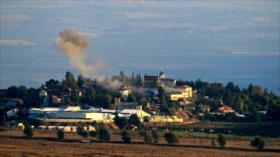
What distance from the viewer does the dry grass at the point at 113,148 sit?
6619cm

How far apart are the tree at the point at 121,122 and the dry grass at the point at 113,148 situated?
9079 millimetres

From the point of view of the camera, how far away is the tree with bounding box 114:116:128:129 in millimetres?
89312

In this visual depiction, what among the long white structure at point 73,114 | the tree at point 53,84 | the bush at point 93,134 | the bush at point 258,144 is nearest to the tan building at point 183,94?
the tree at point 53,84

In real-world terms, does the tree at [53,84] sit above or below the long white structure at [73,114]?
above

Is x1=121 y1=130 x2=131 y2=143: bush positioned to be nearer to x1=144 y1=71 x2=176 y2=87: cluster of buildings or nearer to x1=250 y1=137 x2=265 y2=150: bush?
x1=250 y1=137 x2=265 y2=150: bush

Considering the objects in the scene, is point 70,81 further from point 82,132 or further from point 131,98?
point 82,132

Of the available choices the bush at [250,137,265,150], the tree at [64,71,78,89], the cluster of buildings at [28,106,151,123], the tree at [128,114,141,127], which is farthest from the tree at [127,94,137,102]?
the bush at [250,137,265,150]

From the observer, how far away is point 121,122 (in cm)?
9006

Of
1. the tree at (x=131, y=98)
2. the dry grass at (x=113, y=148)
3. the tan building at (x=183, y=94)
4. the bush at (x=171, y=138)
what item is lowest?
the dry grass at (x=113, y=148)

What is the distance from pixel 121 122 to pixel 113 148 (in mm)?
19768

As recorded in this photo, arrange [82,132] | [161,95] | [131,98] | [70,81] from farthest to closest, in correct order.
Answer: [70,81], [161,95], [131,98], [82,132]

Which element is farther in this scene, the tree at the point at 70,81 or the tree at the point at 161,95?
the tree at the point at 70,81

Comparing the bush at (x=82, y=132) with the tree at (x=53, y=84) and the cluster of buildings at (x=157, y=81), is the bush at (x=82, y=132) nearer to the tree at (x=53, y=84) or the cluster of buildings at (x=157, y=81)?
the tree at (x=53, y=84)

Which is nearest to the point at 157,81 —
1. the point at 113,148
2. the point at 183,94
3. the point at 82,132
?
the point at 183,94
